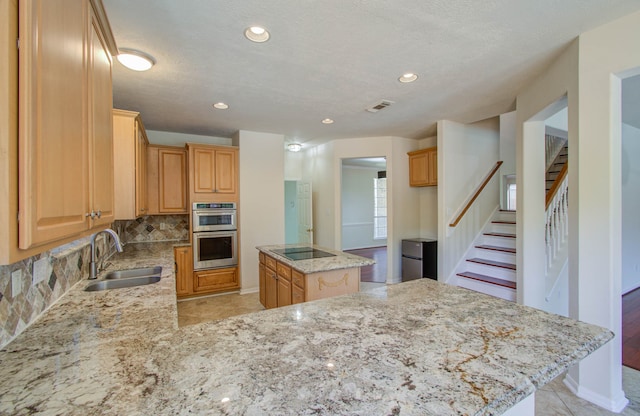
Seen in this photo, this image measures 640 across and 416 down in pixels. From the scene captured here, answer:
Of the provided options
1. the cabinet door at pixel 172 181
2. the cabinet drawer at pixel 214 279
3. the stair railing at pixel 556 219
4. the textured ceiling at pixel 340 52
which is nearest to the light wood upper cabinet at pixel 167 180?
the cabinet door at pixel 172 181

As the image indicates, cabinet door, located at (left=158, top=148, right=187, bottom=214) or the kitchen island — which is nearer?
the kitchen island

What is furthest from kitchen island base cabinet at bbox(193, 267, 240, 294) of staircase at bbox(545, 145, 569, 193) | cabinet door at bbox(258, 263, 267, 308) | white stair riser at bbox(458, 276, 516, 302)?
staircase at bbox(545, 145, 569, 193)

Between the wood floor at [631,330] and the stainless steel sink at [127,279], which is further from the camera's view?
the wood floor at [631,330]

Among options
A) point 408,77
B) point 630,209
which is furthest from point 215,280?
point 630,209

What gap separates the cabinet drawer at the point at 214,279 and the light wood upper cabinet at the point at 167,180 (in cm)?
100

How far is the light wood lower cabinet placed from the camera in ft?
8.23

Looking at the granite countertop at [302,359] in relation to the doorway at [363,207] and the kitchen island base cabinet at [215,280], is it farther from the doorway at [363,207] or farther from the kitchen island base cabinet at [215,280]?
the doorway at [363,207]

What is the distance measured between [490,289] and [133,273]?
414 cm

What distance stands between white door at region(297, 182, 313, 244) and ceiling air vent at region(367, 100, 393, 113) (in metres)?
2.54

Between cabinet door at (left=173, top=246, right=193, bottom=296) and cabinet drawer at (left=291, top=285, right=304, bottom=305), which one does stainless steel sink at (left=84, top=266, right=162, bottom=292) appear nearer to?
cabinet drawer at (left=291, top=285, right=304, bottom=305)

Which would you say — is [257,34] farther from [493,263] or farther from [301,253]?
[493,263]

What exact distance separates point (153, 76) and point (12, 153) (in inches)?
96.5

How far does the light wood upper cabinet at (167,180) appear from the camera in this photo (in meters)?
4.14

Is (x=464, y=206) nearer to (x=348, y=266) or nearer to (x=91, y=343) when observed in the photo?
(x=348, y=266)
